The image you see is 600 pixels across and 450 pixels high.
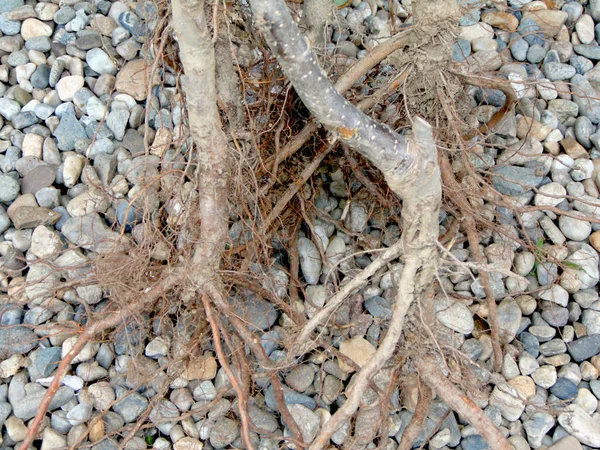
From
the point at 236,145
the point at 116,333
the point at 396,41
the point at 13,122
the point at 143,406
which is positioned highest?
the point at 396,41

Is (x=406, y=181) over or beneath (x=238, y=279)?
over

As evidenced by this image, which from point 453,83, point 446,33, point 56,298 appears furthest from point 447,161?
point 56,298

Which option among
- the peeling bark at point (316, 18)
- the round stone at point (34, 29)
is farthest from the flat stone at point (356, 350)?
the round stone at point (34, 29)

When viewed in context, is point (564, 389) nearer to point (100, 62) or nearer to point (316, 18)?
point (316, 18)

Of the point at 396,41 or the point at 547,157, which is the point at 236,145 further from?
the point at 547,157

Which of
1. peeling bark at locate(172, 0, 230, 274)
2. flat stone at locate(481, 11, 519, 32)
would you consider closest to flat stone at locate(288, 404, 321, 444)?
peeling bark at locate(172, 0, 230, 274)

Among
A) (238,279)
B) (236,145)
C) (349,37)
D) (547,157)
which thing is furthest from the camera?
(349,37)

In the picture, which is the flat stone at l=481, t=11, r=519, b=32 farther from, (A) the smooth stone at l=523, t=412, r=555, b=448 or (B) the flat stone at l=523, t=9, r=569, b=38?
(A) the smooth stone at l=523, t=412, r=555, b=448

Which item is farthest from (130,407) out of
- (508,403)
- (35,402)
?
(508,403)

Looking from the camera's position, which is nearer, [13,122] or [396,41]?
[396,41]
